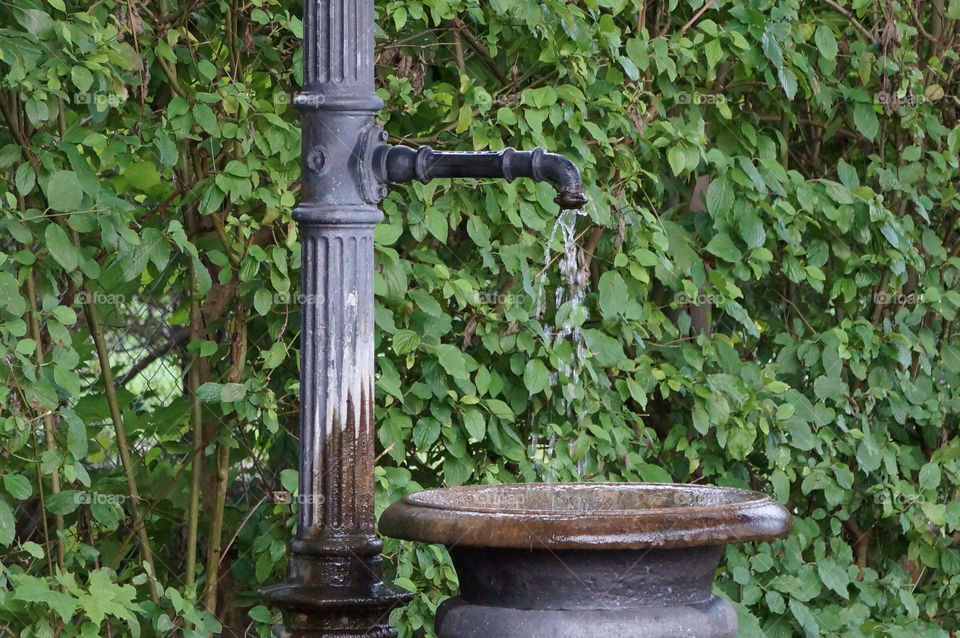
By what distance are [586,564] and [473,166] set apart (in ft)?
2.10

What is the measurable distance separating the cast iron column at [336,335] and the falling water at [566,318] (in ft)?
3.51

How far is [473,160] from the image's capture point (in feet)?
6.96

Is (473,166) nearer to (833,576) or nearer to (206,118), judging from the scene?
(206,118)

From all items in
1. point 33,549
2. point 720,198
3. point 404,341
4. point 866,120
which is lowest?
point 33,549

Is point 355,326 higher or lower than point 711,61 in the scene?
lower

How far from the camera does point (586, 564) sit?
1883mm

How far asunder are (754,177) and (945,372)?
101 cm

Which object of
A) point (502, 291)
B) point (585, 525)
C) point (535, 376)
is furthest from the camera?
point (502, 291)

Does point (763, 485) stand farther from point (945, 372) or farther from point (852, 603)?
point (945, 372)

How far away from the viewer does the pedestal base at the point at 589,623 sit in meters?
1.87

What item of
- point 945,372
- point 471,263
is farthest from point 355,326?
point 945,372

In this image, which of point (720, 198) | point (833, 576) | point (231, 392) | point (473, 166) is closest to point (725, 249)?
point (720, 198)

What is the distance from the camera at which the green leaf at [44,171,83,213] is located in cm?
268

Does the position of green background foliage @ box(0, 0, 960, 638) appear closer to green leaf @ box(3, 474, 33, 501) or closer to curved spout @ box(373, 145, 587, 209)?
green leaf @ box(3, 474, 33, 501)
